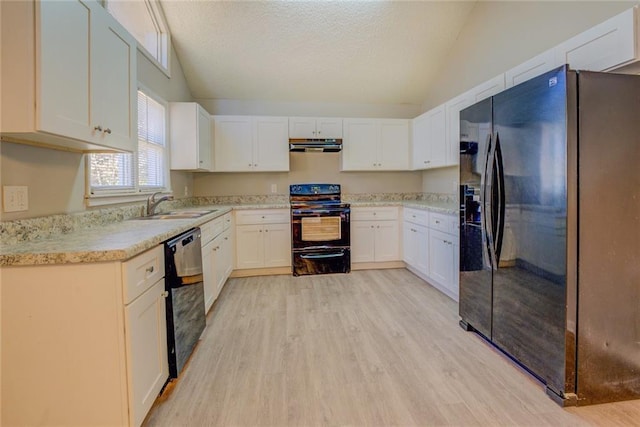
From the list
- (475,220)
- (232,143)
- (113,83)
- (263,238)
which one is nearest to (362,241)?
(263,238)

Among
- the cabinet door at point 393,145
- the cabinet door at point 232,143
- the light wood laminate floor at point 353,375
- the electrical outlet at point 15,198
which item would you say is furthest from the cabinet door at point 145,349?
the cabinet door at point 393,145

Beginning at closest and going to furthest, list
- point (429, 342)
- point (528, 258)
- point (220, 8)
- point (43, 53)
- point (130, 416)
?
point (43, 53)
point (130, 416)
point (528, 258)
point (429, 342)
point (220, 8)

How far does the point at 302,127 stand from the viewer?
443 centimetres

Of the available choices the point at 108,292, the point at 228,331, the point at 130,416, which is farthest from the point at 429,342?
the point at 108,292

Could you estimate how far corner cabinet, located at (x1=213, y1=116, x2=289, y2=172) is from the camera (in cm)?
431

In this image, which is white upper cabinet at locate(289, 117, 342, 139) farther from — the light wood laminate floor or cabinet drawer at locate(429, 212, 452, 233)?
the light wood laminate floor

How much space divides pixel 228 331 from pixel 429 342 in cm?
159

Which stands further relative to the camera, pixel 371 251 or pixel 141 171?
pixel 371 251

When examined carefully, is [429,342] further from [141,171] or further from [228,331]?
[141,171]

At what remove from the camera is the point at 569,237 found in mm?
1625

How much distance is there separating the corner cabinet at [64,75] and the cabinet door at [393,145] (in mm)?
3390

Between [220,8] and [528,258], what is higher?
[220,8]

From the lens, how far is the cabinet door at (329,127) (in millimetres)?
4469

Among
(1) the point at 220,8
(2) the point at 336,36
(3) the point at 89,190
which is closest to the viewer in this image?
(3) the point at 89,190
